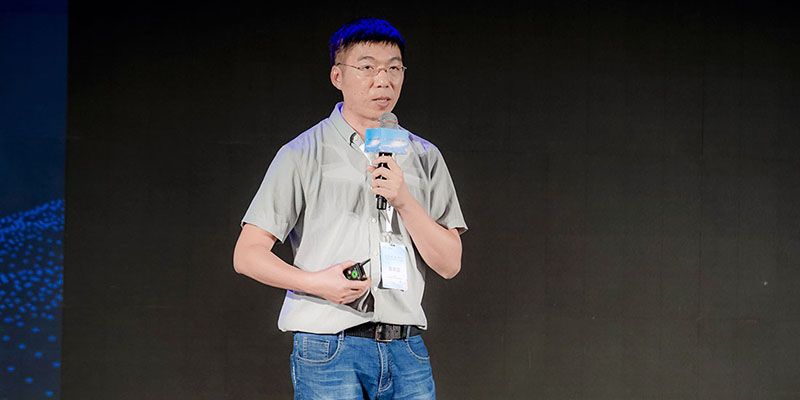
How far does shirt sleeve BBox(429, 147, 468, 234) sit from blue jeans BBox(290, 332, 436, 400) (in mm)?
366

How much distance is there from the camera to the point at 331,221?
2.00 meters

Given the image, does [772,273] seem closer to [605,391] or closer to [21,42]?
[605,391]

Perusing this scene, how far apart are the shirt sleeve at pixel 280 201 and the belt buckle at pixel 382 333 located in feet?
1.05

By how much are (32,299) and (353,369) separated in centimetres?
218

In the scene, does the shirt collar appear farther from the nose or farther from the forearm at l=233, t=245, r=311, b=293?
the forearm at l=233, t=245, r=311, b=293

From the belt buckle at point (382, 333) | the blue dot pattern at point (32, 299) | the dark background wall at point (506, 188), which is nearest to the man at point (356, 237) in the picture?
the belt buckle at point (382, 333)

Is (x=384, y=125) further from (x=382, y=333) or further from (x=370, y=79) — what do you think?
(x=382, y=333)

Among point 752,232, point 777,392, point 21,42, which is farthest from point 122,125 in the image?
point 777,392

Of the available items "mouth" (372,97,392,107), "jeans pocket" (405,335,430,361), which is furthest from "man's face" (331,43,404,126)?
"jeans pocket" (405,335,430,361)

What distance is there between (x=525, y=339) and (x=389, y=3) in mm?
1567

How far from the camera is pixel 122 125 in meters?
3.55

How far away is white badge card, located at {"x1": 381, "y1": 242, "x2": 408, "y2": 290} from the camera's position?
1.89 m

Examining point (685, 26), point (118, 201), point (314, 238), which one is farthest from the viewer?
point (685, 26)

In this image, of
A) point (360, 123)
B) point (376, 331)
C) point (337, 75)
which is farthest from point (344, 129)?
point (376, 331)
